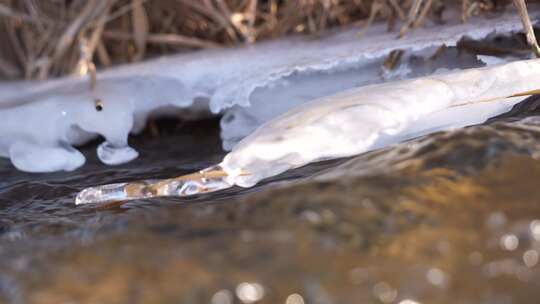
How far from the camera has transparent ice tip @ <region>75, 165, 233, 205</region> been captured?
108cm

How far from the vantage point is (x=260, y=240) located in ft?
2.45

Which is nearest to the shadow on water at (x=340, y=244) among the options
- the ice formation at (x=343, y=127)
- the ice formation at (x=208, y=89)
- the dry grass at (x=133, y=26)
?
the ice formation at (x=343, y=127)

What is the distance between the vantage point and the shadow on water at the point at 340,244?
713 mm

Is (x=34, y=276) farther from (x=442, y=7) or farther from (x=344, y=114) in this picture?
(x=442, y=7)

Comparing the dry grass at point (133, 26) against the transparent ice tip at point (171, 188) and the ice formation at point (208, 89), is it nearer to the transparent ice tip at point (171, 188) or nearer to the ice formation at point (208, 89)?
the ice formation at point (208, 89)

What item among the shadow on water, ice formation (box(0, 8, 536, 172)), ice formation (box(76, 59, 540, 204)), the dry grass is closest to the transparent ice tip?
ice formation (box(76, 59, 540, 204))

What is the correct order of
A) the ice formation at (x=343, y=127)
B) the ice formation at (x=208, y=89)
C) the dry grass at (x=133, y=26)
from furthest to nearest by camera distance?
the dry grass at (x=133, y=26), the ice formation at (x=208, y=89), the ice formation at (x=343, y=127)

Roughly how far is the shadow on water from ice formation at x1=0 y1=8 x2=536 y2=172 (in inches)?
25.2

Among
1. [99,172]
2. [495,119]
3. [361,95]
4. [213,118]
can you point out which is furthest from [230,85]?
[495,119]

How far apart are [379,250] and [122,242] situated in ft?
0.86

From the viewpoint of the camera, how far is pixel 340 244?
738 mm

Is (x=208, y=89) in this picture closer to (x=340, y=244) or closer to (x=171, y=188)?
(x=171, y=188)

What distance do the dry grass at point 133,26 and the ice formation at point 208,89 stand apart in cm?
14

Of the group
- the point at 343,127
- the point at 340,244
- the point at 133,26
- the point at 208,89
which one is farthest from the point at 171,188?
the point at 133,26
